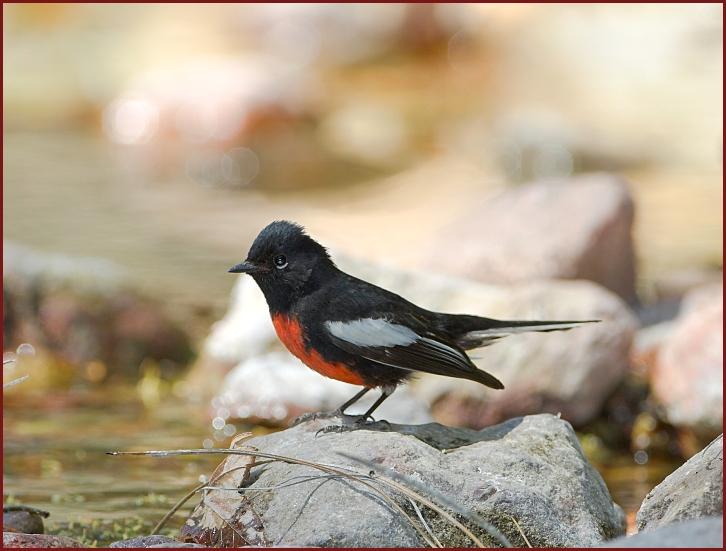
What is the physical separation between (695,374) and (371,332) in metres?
3.33

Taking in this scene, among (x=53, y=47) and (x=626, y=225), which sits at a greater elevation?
(x=53, y=47)

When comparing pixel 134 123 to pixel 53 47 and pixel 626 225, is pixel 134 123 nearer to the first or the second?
pixel 53 47

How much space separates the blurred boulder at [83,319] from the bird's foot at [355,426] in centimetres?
421

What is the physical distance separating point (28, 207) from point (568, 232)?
7412mm

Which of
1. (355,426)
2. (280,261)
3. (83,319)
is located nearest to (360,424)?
(355,426)

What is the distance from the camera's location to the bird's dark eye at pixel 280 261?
17.1 feet

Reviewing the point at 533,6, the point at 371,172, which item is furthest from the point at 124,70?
the point at 533,6

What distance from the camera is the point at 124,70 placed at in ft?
65.8

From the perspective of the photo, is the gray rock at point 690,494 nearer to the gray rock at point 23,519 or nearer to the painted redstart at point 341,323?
the painted redstart at point 341,323

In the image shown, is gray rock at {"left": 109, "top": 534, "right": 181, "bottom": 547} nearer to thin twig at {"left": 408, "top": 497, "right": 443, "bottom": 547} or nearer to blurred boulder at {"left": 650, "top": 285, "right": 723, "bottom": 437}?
thin twig at {"left": 408, "top": 497, "right": 443, "bottom": 547}

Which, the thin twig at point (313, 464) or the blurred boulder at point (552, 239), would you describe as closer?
the thin twig at point (313, 464)

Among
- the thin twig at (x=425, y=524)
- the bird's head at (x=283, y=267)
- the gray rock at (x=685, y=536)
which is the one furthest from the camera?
the bird's head at (x=283, y=267)

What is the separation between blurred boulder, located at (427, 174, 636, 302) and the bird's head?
13.4 feet

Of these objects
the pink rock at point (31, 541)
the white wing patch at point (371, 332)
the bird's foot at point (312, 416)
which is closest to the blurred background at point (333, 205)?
the pink rock at point (31, 541)
